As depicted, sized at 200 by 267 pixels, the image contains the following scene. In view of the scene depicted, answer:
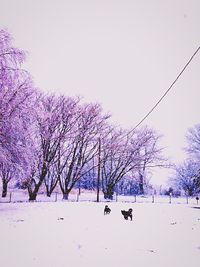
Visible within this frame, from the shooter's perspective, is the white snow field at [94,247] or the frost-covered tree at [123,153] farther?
the frost-covered tree at [123,153]

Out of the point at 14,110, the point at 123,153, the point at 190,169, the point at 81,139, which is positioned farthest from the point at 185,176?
the point at 14,110

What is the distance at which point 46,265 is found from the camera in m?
5.21

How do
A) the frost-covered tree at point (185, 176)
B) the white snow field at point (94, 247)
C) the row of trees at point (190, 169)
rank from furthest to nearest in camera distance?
1. the frost-covered tree at point (185, 176)
2. the row of trees at point (190, 169)
3. the white snow field at point (94, 247)

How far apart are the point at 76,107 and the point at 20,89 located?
13.3 m

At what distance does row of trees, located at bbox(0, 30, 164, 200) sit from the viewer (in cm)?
1350

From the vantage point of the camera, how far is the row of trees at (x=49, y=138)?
13.5m

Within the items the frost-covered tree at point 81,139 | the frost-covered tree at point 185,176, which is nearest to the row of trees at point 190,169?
the frost-covered tree at point 185,176

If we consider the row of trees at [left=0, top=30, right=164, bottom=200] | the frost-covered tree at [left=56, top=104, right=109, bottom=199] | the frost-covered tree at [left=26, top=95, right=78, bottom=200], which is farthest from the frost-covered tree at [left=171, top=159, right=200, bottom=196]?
the frost-covered tree at [left=26, top=95, right=78, bottom=200]

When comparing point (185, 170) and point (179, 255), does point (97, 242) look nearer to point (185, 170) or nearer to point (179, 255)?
point (179, 255)

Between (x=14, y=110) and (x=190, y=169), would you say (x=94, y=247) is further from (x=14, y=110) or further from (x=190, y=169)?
(x=190, y=169)

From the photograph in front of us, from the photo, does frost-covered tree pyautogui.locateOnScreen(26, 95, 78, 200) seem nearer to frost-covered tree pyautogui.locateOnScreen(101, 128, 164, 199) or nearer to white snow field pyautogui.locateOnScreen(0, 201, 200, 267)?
frost-covered tree pyautogui.locateOnScreen(101, 128, 164, 199)

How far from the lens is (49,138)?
24531mm

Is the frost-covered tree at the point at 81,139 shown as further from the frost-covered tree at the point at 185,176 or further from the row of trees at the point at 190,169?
the frost-covered tree at the point at 185,176

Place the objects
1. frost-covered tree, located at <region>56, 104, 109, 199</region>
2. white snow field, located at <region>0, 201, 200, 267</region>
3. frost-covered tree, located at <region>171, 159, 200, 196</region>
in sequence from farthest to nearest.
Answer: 1. frost-covered tree, located at <region>171, 159, 200, 196</region>
2. frost-covered tree, located at <region>56, 104, 109, 199</region>
3. white snow field, located at <region>0, 201, 200, 267</region>
